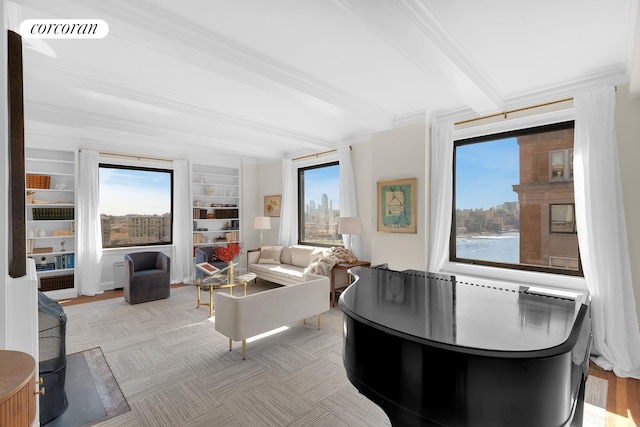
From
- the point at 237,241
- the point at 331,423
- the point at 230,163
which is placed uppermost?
the point at 230,163

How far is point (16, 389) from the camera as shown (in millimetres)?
1017

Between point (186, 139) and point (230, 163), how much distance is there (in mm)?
1993

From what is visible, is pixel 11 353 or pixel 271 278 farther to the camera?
pixel 271 278

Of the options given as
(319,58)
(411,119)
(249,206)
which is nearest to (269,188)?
(249,206)

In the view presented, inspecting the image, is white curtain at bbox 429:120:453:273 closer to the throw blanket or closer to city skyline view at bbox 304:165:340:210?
the throw blanket

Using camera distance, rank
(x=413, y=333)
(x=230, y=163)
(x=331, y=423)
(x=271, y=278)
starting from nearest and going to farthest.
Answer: (x=413, y=333) < (x=331, y=423) < (x=271, y=278) < (x=230, y=163)

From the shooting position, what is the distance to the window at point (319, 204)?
20.5 feet

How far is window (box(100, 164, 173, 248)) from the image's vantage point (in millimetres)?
6012

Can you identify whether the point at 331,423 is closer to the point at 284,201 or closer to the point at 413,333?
the point at 413,333

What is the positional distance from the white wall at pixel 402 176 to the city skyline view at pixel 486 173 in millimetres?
512

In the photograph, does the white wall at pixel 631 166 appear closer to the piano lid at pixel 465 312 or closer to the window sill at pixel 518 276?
the window sill at pixel 518 276

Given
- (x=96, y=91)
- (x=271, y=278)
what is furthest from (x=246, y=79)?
(x=271, y=278)

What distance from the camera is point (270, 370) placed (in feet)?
9.89

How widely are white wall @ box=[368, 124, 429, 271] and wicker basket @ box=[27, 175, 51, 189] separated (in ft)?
18.0
